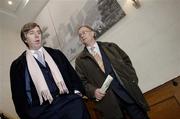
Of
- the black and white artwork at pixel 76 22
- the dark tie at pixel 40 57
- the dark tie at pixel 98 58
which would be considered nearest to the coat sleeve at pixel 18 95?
the dark tie at pixel 40 57

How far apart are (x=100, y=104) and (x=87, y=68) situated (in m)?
0.36

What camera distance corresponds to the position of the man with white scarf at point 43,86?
1583 millimetres

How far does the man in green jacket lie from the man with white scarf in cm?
36

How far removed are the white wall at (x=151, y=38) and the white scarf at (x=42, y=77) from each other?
4.65 feet

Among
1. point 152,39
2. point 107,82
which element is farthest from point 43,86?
point 152,39

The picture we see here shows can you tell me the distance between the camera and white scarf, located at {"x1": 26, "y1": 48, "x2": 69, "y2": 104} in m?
1.60

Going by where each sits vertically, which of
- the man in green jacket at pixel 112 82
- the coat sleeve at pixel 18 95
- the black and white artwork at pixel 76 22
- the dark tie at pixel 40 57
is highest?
the black and white artwork at pixel 76 22

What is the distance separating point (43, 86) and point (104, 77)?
2.22 ft

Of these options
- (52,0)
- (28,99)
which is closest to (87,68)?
(28,99)

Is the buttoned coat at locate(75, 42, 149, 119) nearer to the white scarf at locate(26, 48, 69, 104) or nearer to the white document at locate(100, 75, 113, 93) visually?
the white document at locate(100, 75, 113, 93)

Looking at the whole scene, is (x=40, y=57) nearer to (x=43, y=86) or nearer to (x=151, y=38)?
(x=43, y=86)

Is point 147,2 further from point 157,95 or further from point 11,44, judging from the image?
point 11,44

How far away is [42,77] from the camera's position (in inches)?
65.4

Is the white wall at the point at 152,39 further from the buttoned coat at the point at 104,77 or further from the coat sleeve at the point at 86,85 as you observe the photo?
the coat sleeve at the point at 86,85
